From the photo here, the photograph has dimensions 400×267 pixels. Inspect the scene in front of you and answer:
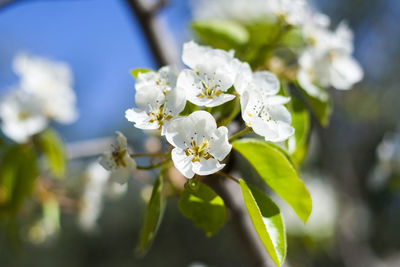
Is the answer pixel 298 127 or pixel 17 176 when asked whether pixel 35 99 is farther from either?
pixel 298 127

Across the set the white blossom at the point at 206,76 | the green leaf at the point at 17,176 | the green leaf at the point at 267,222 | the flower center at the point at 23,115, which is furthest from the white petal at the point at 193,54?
the flower center at the point at 23,115

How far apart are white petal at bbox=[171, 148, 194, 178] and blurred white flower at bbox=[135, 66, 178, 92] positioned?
10 cm

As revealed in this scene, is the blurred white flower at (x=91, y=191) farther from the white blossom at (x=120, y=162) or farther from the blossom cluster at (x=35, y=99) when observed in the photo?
the white blossom at (x=120, y=162)

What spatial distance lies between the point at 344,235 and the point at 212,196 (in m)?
1.68

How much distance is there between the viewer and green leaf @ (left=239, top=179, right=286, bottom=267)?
1.64 feet

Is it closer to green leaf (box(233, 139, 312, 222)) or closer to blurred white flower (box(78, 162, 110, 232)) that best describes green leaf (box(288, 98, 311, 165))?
green leaf (box(233, 139, 312, 222))

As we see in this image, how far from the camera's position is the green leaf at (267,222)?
500mm

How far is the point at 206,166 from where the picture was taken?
531mm

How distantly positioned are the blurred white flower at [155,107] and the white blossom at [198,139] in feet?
0.08

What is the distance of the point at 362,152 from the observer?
4.37 meters

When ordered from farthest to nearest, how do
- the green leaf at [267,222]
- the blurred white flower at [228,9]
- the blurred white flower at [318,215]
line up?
the blurred white flower at [228,9], the blurred white flower at [318,215], the green leaf at [267,222]

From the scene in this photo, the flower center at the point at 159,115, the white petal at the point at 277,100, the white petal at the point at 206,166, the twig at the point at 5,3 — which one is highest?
the twig at the point at 5,3

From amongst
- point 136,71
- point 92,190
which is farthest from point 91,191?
point 136,71

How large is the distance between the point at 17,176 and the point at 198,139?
0.65 m
